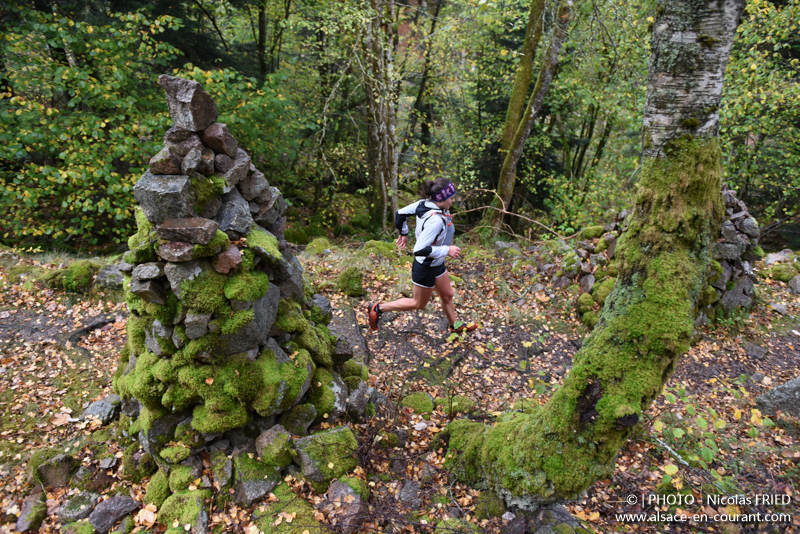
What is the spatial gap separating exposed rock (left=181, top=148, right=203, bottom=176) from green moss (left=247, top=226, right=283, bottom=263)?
0.79 metres

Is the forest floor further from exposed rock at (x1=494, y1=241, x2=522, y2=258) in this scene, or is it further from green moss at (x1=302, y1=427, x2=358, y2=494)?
exposed rock at (x1=494, y1=241, x2=522, y2=258)

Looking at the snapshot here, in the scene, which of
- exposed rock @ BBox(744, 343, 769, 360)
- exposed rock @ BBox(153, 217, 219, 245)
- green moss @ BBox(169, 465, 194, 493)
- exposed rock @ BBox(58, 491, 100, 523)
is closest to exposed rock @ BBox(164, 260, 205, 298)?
exposed rock @ BBox(153, 217, 219, 245)

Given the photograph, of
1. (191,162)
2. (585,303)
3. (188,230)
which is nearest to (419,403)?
(188,230)

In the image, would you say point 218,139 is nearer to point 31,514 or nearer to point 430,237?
point 430,237

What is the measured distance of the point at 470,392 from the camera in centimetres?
580

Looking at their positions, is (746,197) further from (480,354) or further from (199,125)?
(199,125)

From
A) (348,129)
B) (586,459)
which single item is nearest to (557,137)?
(348,129)

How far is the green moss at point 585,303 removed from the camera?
7.54m

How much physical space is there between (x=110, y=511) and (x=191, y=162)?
328cm

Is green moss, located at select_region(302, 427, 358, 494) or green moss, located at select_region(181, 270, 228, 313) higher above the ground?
green moss, located at select_region(181, 270, 228, 313)

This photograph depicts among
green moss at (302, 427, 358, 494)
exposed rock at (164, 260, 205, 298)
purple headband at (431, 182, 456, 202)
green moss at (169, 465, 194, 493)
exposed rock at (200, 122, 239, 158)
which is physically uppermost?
exposed rock at (200, 122, 239, 158)

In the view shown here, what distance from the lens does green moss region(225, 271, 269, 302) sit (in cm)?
375

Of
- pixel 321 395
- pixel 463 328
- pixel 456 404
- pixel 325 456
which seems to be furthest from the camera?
pixel 463 328

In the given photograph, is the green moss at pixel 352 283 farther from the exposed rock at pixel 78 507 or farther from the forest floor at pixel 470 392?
the exposed rock at pixel 78 507
